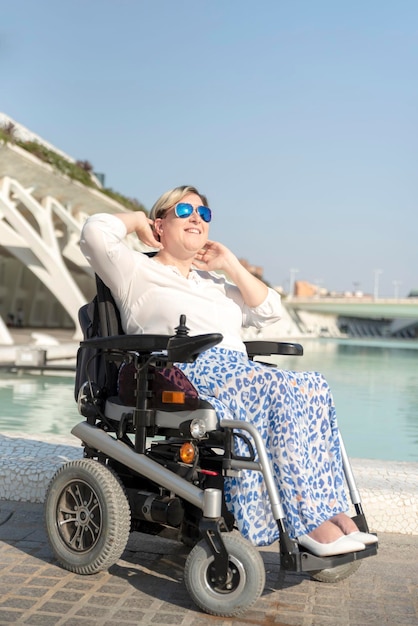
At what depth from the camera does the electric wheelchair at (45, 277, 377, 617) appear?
9.28 ft

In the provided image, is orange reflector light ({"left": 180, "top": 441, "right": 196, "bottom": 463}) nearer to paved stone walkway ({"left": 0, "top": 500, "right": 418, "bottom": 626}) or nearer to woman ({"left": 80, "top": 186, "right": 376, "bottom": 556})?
woman ({"left": 80, "top": 186, "right": 376, "bottom": 556})

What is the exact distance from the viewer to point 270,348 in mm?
3871

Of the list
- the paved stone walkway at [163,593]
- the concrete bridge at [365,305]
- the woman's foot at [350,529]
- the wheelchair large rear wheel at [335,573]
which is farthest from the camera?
the concrete bridge at [365,305]

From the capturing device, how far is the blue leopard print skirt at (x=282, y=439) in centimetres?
291

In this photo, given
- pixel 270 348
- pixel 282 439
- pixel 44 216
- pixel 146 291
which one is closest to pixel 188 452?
pixel 282 439

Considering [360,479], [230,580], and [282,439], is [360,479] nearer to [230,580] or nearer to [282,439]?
[282,439]

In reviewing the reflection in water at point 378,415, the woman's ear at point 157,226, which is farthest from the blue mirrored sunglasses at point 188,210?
the reflection in water at point 378,415

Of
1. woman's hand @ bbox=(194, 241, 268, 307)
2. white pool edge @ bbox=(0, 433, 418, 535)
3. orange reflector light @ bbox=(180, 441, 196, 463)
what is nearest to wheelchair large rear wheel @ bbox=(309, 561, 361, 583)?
orange reflector light @ bbox=(180, 441, 196, 463)

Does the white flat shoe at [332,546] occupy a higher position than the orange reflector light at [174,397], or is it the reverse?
the orange reflector light at [174,397]

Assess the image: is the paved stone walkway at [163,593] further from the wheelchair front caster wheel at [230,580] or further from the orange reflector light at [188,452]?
the orange reflector light at [188,452]

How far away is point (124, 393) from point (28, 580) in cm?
81

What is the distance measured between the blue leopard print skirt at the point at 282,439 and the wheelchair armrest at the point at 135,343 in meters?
0.23

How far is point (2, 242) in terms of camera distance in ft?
99.2

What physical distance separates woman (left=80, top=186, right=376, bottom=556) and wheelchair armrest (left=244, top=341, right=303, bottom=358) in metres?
0.13
